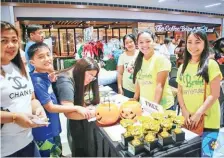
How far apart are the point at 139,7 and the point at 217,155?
817cm

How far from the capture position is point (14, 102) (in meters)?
1.18

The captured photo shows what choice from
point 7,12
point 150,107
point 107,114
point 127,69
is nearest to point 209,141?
point 150,107

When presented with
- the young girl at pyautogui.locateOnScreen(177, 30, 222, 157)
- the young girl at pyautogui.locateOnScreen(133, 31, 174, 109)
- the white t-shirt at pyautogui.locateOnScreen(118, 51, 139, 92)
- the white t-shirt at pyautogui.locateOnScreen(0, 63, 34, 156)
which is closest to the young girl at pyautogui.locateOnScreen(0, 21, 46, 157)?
the white t-shirt at pyautogui.locateOnScreen(0, 63, 34, 156)

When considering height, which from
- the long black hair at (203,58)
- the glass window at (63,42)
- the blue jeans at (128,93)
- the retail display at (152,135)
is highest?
the glass window at (63,42)

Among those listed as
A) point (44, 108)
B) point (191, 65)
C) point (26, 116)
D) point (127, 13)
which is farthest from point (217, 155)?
point (127, 13)

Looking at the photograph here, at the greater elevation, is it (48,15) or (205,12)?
(205,12)

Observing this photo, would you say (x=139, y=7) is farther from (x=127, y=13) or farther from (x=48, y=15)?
(x=48, y=15)

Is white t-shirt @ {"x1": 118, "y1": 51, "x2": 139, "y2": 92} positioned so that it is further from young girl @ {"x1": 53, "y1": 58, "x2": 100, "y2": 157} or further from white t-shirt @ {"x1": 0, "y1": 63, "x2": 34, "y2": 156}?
white t-shirt @ {"x1": 0, "y1": 63, "x2": 34, "y2": 156}

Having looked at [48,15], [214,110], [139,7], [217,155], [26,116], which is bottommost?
[217,155]

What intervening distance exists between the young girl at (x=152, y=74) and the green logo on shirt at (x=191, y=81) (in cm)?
25

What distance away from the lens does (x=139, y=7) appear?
925 cm

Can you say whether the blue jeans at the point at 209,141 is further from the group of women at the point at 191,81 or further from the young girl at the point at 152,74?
the young girl at the point at 152,74

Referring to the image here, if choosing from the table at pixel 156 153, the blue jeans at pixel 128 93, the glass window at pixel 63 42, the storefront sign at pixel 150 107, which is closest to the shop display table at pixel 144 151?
the table at pixel 156 153

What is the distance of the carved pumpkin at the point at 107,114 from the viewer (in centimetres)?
133
